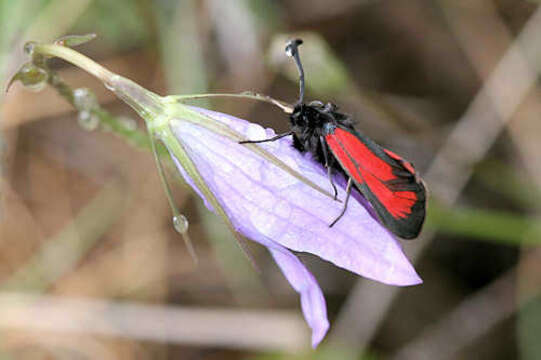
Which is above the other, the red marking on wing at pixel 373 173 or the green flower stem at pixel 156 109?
the red marking on wing at pixel 373 173

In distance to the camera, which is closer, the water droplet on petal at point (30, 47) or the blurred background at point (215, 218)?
the water droplet on petal at point (30, 47)

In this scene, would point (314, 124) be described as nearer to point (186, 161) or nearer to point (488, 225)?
point (186, 161)

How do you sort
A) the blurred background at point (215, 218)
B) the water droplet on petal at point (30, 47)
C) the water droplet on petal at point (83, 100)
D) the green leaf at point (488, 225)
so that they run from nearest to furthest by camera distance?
1. the water droplet on petal at point (30, 47)
2. the water droplet on petal at point (83, 100)
3. the green leaf at point (488, 225)
4. the blurred background at point (215, 218)

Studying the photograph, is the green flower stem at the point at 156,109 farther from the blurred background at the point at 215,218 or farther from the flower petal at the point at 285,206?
the blurred background at the point at 215,218

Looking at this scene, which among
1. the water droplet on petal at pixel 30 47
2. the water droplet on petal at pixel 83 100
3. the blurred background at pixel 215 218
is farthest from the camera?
the blurred background at pixel 215 218

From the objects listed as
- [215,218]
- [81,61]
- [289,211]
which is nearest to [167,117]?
[81,61]

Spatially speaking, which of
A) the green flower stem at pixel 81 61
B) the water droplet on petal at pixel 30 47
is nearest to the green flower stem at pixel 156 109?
the green flower stem at pixel 81 61

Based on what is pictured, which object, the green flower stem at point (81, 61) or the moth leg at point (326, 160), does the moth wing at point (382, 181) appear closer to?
the moth leg at point (326, 160)
